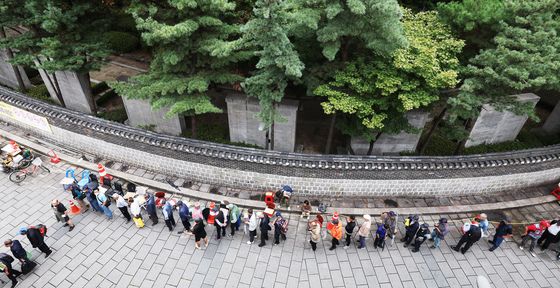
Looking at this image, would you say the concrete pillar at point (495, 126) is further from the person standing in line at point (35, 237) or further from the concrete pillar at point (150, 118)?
the person standing in line at point (35, 237)

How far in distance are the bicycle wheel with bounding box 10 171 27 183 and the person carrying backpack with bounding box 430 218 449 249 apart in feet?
53.6

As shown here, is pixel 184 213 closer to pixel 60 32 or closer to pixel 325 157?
pixel 325 157

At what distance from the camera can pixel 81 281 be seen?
34.8ft

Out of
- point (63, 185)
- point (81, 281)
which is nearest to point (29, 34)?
point (63, 185)

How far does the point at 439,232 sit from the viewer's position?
11602 mm

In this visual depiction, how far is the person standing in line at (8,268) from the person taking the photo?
382 inches

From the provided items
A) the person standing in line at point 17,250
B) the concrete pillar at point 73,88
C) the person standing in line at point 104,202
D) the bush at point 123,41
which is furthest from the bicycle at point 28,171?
the bush at point 123,41

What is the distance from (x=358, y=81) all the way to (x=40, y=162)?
13518mm

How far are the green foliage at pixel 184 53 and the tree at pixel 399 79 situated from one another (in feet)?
13.9

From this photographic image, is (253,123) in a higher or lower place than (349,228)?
higher

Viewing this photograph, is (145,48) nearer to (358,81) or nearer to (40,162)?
(40,162)

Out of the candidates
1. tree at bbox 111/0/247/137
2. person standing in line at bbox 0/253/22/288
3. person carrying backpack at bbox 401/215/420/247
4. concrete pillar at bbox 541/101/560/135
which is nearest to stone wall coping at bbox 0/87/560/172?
tree at bbox 111/0/247/137

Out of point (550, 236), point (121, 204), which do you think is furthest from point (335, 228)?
point (550, 236)

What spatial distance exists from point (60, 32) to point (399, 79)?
1461 cm
